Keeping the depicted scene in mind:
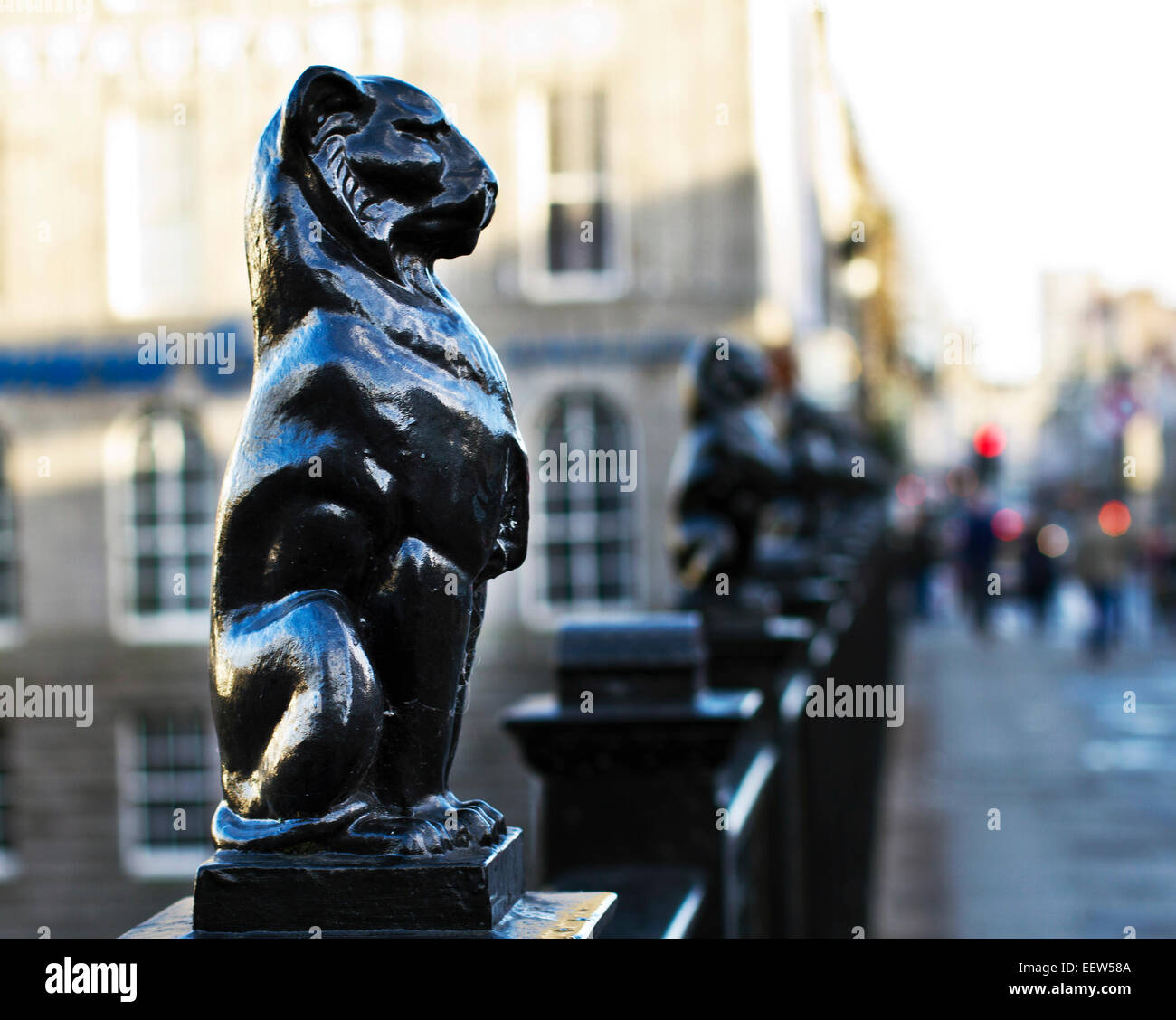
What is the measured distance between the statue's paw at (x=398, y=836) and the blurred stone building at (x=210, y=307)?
16.1 meters

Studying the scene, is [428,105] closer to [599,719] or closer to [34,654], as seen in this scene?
[599,719]

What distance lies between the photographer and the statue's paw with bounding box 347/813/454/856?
152cm

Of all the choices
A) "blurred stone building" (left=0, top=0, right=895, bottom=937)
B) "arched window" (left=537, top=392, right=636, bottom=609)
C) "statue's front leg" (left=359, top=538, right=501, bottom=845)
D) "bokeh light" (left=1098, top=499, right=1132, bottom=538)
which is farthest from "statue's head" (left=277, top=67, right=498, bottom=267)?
"bokeh light" (left=1098, top=499, right=1132, bottom=538)

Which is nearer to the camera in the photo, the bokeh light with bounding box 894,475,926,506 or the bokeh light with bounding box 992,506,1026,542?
the bokeh light with bounding box 992,506,1026,542

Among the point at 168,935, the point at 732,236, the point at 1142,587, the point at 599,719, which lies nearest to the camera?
the point at 168,935

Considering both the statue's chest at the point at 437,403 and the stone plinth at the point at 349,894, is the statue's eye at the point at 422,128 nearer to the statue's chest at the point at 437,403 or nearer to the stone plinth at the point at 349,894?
the statue's chest at the point at 437,403

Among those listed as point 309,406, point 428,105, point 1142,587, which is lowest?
point 1142,587

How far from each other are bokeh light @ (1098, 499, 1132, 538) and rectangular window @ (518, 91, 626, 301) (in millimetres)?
8518

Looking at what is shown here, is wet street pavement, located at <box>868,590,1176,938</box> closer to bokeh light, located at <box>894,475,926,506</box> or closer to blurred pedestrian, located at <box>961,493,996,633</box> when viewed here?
blurred pedestrian, located at <box>961,493,996,633</box>

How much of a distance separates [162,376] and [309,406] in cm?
1836

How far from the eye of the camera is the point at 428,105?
67.7 inches

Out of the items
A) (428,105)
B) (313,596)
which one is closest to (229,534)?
(313,596)
